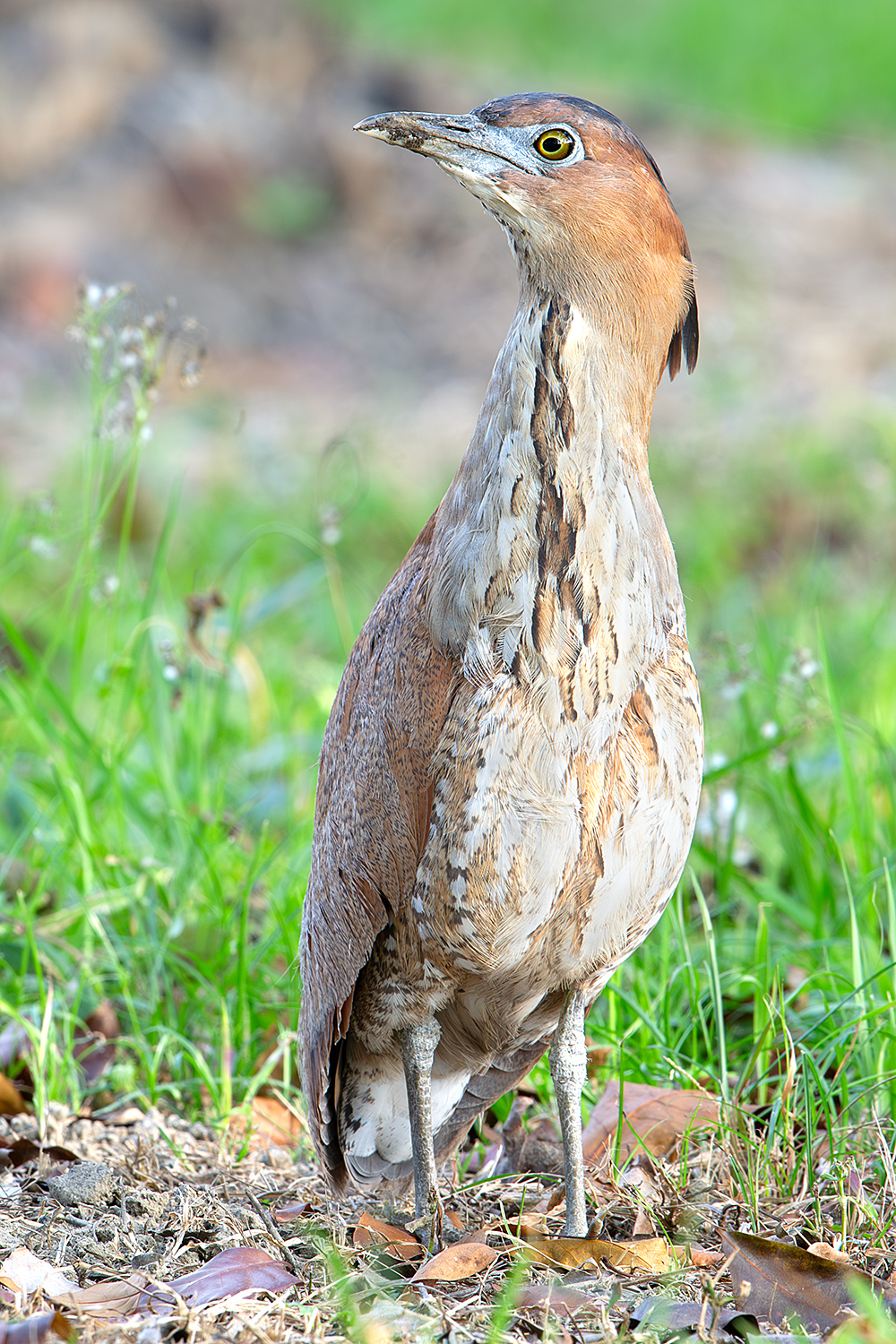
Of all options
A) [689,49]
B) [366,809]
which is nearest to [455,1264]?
[366,809]

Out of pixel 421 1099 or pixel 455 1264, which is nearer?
pixel 455 1264

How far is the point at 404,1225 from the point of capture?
246 centimetres

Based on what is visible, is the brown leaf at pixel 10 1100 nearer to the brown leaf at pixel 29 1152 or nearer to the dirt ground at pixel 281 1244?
the dirt ground at pixel 281 1244

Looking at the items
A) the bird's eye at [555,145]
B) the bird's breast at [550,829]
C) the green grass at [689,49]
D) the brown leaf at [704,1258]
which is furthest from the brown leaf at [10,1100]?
the green grass at [689,49]

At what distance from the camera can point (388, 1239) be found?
235 centimetres

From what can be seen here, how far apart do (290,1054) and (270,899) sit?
42 cm

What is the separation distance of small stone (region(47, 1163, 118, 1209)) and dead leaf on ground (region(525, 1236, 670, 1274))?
0.82 m

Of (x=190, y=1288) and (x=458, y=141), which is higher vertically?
(x=458, y=141)

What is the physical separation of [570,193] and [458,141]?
0.72 ft

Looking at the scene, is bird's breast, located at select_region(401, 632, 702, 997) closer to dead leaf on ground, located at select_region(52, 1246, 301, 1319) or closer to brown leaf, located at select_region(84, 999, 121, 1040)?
dead leaf on ground, located at select_region(52, 1246, 301, 1319)

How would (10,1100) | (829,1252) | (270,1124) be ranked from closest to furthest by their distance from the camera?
1. (829,1252)
2. (10,1100)
3. (270,1124)

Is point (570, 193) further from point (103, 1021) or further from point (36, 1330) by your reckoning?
point (103, 1021)

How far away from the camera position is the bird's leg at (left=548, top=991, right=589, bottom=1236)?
2.39 metres

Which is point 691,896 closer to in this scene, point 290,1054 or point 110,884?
point 290,1054
